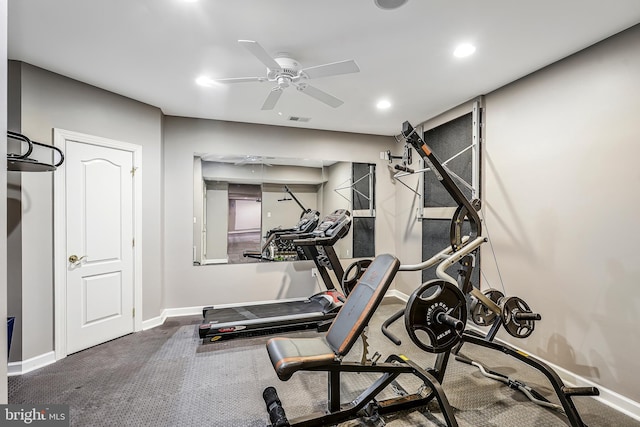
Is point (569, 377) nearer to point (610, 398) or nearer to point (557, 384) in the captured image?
point (610, 398)

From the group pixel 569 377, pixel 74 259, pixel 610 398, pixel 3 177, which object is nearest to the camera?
pixel 3 177

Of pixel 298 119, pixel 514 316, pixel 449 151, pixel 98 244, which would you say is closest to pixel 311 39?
pixel 298 119

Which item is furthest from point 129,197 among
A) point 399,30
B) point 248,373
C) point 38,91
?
point 399,30

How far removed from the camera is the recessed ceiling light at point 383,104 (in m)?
3.56

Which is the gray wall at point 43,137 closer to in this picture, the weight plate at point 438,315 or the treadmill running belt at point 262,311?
the treadmill running belt at point 262,311

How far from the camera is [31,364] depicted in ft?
8.69

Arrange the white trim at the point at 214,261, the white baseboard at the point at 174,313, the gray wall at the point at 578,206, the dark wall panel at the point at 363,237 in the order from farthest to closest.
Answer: the dark wall panel at the point at 363,237 → the white trim at the point at 214,261 → the white baseboard at the point at 174,313 → the gray wall at the point at 578,206

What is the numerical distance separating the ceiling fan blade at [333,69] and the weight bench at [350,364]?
142cm

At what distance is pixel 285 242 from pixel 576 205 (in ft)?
11.2

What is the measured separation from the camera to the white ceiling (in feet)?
6.40

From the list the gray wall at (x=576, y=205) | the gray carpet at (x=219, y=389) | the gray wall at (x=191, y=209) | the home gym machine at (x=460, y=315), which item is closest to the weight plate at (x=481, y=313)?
the home gym machine at (x=460, y=315)

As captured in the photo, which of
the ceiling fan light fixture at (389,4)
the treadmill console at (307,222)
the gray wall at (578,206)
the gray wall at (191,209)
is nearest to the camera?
the ceiling fan light fixture at (389,4)

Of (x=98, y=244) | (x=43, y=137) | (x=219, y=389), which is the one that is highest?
(x=43, y=137)

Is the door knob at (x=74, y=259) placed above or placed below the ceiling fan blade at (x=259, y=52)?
below
